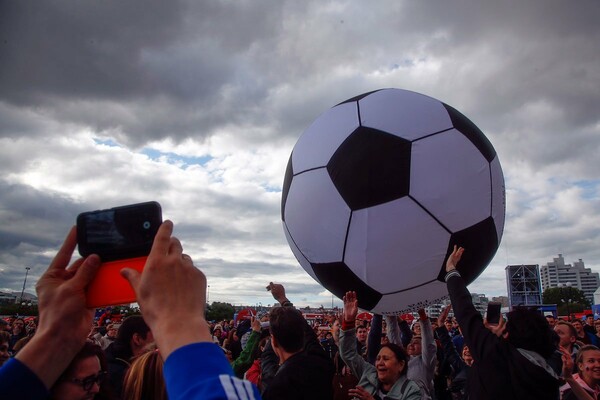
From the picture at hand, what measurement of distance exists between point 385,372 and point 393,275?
3.71 feet

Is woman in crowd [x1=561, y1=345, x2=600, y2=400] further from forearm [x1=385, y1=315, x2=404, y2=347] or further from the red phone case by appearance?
the red phone case

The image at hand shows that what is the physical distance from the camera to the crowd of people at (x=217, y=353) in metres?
0.78

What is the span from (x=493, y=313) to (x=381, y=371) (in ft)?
3.42

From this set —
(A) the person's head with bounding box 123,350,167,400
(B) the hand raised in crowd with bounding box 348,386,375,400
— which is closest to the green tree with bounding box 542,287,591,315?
(B) the hand raised in crowd with bounding box 348,386,375,400

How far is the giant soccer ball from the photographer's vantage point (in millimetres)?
3039

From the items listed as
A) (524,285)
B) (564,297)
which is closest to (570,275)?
(564,297)

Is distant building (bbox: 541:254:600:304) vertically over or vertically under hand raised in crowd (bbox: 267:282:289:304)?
over

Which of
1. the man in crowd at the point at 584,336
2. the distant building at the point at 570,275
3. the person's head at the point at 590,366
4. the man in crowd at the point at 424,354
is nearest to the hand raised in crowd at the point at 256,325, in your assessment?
the man in crowd at the point at 424,354

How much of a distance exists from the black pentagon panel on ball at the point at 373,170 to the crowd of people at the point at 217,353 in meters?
0.63

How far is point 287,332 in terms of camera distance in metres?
3.08

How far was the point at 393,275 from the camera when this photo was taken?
3080 mm

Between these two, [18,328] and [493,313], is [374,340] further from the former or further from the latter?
[18,328]

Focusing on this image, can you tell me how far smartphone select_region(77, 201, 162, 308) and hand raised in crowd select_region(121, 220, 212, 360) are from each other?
0.11m

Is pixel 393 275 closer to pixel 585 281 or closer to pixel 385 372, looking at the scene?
pixel 385 372
